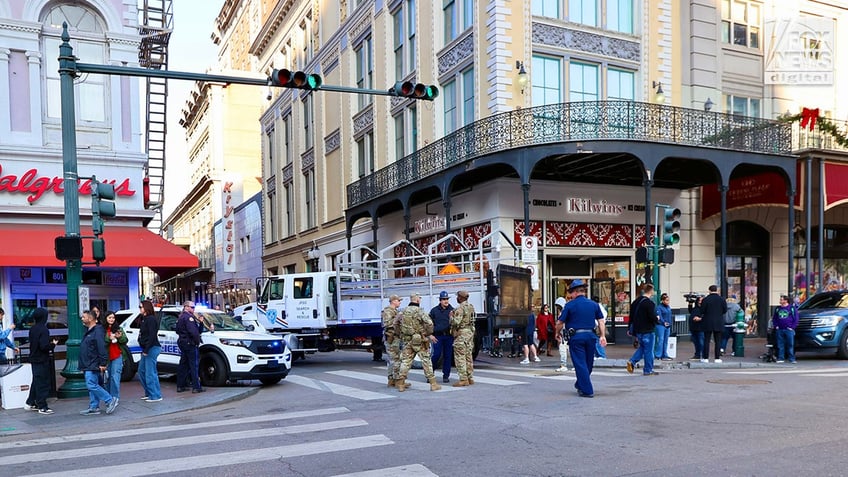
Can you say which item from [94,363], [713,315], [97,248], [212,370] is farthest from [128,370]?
[713,315]

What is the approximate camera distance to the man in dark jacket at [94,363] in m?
10.4

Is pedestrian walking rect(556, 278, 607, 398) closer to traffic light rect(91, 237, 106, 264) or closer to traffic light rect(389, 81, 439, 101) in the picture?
traffic light rect(389, 81, 439, 101)

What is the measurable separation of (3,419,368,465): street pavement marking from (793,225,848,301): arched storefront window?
21.9m

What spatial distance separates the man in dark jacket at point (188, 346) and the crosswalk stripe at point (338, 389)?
216 centimetres

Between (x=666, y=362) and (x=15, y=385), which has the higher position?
(x=15, y=385)

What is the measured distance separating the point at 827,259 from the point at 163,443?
83.5 ft

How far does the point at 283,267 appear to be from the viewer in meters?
43.9

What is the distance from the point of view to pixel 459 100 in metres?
23.2

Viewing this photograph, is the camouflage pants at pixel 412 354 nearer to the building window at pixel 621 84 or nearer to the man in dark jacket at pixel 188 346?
the man in dark jacket at pixel 188 346

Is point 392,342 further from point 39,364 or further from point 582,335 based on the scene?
point 39,364

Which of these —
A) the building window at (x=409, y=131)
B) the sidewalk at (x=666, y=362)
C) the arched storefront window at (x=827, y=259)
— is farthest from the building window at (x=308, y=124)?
the arched storefront window at (x=827, y=259)

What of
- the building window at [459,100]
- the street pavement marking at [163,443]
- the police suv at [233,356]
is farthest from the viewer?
the building window at [459,100]

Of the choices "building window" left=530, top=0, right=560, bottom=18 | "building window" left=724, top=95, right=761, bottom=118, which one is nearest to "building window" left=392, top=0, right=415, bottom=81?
"building window" left=530, top=0, right=560, bottom=18

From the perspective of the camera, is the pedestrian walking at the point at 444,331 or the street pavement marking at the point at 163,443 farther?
the pedestrian walking at the point at 444,331
